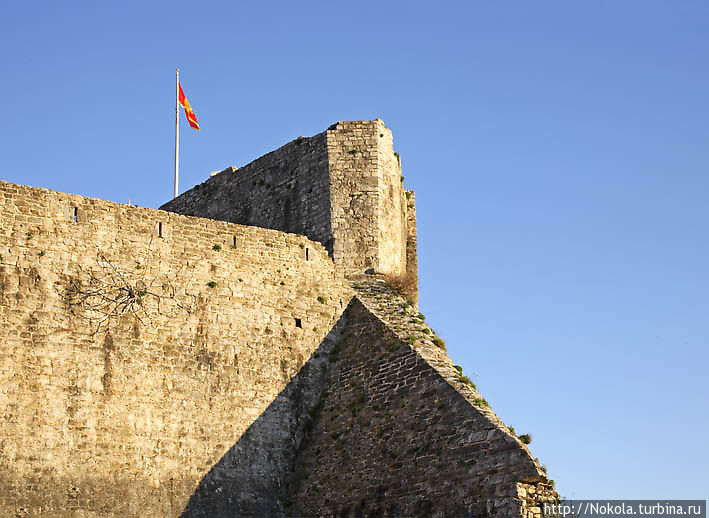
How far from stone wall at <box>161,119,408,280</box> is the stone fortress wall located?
0.16ft

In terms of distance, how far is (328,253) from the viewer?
84.6ft

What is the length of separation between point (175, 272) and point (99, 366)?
2606 millimetres

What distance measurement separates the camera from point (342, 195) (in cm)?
2614

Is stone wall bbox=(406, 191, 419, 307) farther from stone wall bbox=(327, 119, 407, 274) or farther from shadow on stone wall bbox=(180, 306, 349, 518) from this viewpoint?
shadow on stone wall bbox=(180, 306, 349, 518)

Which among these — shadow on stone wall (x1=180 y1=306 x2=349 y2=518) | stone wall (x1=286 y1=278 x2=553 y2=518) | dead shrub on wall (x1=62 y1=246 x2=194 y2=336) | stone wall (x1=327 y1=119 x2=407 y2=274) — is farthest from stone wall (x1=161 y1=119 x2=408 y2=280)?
dead shrub on wall (x1=62 y1=246 x2=194 y2=336)

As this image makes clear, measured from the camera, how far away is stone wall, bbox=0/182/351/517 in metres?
20.7

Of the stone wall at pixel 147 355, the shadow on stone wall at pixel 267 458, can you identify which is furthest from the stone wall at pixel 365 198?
the shadow on stone wall at pixel 267 458

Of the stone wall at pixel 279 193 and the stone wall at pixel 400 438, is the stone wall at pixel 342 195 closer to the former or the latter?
the stone wall at pixel 279 193

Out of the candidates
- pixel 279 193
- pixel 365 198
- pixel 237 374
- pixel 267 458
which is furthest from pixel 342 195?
pixel 267 458

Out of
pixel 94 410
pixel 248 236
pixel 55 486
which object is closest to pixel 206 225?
pixel 248 236

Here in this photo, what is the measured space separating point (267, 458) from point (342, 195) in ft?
19.7

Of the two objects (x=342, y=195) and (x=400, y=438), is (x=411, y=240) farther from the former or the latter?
(x=400, y=438)

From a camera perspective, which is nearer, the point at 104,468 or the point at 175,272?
the point at 104,468

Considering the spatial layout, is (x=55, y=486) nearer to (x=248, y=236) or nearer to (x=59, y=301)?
(x=59, y=301)
